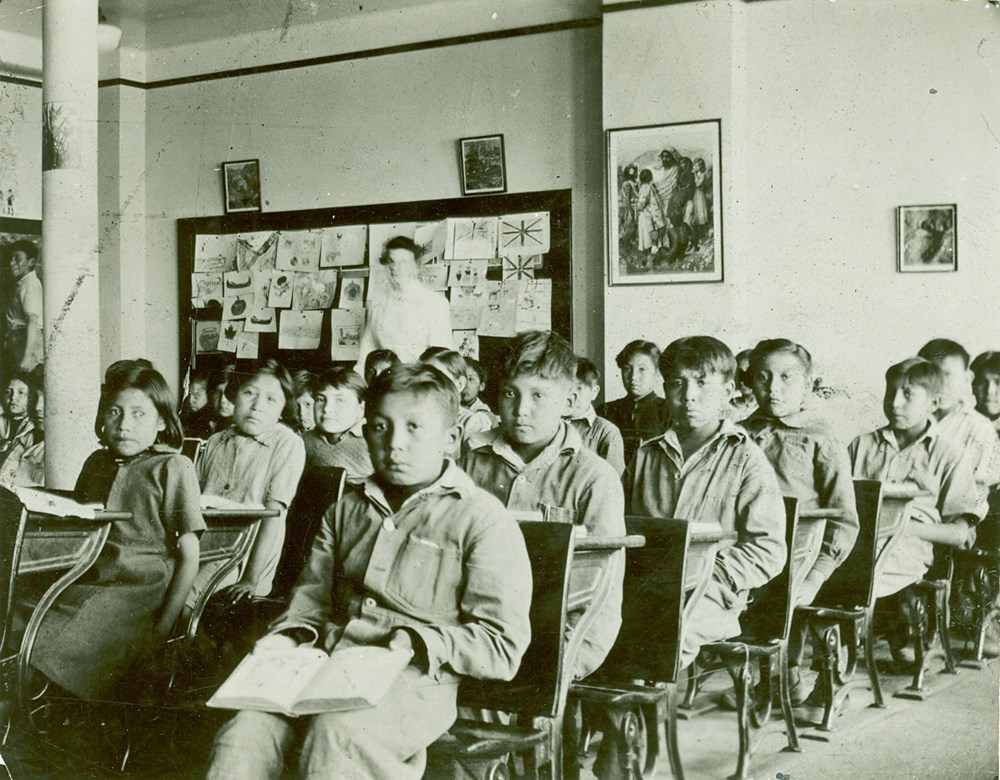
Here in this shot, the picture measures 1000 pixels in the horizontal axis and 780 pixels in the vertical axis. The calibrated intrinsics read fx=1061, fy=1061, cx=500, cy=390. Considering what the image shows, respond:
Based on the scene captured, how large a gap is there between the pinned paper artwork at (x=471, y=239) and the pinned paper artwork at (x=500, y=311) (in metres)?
0.17

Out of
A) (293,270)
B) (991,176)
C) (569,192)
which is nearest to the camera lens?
(991,176)

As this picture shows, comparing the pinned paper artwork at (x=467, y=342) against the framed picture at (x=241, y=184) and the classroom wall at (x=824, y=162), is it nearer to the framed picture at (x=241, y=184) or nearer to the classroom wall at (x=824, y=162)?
the classroom wall at (x=824, y=162)

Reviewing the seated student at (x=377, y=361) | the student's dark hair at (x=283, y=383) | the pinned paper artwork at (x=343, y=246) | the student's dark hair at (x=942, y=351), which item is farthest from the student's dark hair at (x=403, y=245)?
the student's dark hair at (x=942, y=351)

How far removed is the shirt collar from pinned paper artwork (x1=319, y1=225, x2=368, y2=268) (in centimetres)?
402

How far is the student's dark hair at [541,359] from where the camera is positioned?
2.30 meters

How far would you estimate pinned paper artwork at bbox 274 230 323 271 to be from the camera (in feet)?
18.9

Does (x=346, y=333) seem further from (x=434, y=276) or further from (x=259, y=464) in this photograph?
(x=259, y=464)

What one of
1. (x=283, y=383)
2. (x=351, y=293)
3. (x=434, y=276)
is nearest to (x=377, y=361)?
(x=283, y=383)

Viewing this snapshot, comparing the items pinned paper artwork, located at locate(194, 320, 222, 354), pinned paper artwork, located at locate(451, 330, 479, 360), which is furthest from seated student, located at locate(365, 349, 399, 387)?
pinned paper artwork, located at locate(194, 320, 222, 354)

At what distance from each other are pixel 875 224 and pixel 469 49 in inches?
84.3

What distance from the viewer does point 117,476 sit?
252 centimetres

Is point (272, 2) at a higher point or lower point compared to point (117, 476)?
higher

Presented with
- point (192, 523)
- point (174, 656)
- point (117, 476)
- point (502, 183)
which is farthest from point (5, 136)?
point (502, 183)

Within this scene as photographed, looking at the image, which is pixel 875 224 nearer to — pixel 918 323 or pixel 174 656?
pixel 918 323
